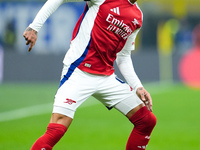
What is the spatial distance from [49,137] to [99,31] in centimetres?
123

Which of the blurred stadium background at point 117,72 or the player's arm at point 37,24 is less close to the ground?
the player's arm at point 37,24

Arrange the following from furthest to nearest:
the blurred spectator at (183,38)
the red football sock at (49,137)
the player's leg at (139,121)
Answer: the blurred spectator at (183,38)
the player's leg at (139,121)
the red football sock at (49,137)

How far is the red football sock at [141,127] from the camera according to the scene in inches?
220

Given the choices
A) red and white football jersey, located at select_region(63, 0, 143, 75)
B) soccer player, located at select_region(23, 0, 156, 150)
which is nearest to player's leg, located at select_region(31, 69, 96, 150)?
soccer player, located at select_region(23, 0, 156, 150)

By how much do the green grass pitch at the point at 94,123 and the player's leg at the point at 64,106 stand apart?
2.37 m

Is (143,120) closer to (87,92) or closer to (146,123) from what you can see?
(146,123)

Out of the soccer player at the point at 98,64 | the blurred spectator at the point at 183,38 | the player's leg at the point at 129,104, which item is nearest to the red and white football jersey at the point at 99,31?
the soccer player at the point at 98,64

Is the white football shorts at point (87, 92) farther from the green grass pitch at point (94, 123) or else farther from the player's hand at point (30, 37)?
the green grass pitch at point (94, 123)

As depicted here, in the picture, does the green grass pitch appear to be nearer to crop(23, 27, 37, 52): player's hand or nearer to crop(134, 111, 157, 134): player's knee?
crop(134, 111, 157, 134): player's knee

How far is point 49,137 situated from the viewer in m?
4.93

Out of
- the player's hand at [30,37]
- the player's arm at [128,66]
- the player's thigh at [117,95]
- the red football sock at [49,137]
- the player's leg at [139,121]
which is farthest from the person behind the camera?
the player's arm at [128,66]

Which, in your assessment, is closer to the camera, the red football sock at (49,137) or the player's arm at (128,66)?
the red football sock at (49,137)

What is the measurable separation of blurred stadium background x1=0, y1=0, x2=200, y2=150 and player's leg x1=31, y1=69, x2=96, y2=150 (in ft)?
7.85

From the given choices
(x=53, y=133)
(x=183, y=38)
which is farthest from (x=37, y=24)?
(x=183, y=38)
